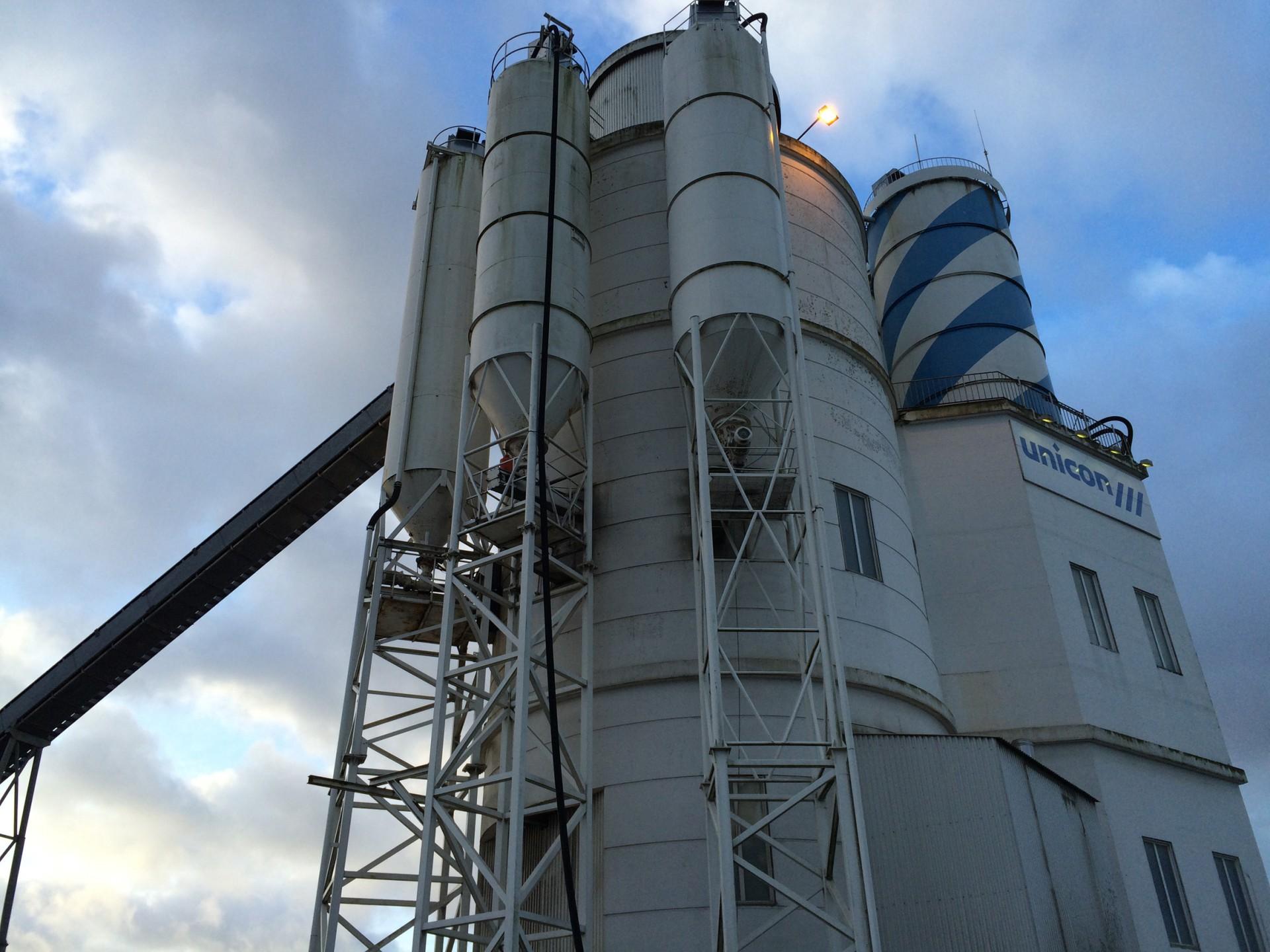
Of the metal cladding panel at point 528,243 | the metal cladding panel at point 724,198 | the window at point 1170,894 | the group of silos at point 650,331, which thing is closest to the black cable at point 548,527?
the metal cladding panel at point 528,243

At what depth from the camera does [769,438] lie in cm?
1727

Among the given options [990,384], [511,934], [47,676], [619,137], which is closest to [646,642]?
[511,934]

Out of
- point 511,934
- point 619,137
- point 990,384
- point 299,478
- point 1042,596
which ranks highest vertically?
point 619,137

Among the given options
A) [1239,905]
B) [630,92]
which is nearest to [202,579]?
[630,92]

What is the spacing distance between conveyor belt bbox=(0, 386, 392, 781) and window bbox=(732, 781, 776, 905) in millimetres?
12057

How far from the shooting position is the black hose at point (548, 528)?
41.4 feet

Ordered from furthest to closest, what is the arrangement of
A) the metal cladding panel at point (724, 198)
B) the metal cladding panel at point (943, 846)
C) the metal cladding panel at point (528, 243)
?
the metal cladding panel at point (528, 243) < the metal cladding panel at point (724, 198) < the metal cladding panel at point (943, 846)

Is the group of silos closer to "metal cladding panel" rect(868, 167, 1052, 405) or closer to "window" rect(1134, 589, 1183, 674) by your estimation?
"metal cladding panel" rect(868, 167, 1052, 405)

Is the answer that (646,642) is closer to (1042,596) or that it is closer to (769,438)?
(769,438)

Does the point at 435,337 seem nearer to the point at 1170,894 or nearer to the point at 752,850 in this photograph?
the point at 752,850

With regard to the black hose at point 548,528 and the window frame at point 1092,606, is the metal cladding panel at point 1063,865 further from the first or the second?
the black hose at point 548,528

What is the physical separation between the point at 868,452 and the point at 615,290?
5535 mm

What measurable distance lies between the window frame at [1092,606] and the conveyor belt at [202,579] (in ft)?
47.8

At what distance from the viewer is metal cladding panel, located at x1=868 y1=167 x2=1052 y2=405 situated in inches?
1082
